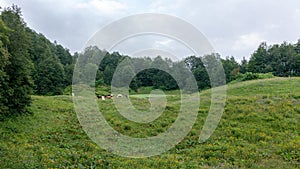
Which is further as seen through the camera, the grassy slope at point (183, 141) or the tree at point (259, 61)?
the tree at point (259, 61)

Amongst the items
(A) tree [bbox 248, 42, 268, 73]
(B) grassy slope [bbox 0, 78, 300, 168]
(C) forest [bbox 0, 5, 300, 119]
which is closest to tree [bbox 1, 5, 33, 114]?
(C) forest [bbox 0, 5, 300, 119]

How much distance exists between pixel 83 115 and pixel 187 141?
921 cm

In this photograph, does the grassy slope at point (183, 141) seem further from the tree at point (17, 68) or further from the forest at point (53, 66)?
the forest at point (53, 66)

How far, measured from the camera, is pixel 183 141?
42.8 ft

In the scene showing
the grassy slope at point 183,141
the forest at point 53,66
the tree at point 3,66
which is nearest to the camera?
the grassy slope at point 183,141

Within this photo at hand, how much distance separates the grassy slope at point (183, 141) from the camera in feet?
31.3

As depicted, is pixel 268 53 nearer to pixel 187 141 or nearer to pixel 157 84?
pixel 157 84

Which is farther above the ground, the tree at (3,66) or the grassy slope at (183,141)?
the tree at (3,66)

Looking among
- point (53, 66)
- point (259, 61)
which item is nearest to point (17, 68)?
point (53, 66)

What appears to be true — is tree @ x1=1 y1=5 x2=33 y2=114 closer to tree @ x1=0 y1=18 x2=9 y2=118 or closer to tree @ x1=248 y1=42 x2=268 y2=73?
tree @ x1=0 y1=18 x2=9 y2=118

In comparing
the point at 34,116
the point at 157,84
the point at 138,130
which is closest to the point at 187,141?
the point at 138,130

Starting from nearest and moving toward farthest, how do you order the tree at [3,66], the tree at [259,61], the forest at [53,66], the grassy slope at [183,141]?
the grassy slope at [183,141] < the tree at [3,66] < the forest at [53,66] < the tree at [259,61]

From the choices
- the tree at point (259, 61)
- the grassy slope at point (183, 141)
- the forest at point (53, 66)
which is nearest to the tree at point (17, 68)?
the forest at point (53, 66)

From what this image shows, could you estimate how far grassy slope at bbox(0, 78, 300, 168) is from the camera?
A: 9.55 meters
